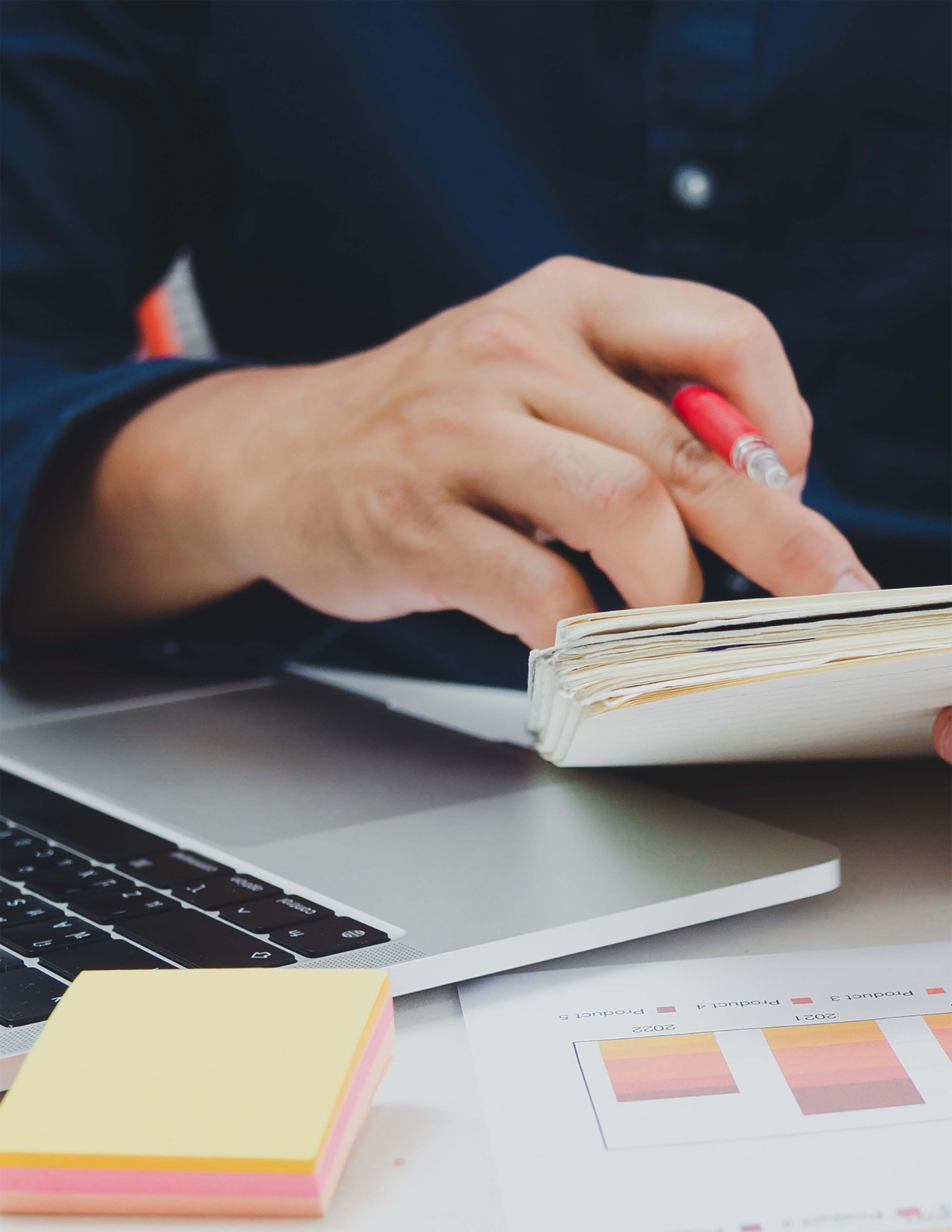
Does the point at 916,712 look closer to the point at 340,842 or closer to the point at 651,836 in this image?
the point at 651,836

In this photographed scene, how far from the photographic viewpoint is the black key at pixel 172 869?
0.35 metres

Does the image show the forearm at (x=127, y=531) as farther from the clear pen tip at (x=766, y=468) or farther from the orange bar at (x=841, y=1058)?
the orange bar at (x=841, y=1058)

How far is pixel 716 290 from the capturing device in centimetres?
44

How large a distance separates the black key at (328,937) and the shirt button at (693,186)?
0.50m

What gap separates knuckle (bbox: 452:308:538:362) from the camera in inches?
18.6

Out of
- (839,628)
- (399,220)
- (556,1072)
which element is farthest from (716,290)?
(399,220)

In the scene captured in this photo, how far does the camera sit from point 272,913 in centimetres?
33

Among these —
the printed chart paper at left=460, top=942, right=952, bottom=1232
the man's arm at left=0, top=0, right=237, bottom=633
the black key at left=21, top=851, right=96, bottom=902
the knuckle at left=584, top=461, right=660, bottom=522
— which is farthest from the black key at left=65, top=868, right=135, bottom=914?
the man's arm at left=0, top=0, right=237, bottom=633

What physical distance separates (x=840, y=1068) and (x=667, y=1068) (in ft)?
0.14

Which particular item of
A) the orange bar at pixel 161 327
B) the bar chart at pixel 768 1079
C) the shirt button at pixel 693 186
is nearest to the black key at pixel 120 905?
the bar chart at pixel 768 1079

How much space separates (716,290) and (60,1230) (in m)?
0.37

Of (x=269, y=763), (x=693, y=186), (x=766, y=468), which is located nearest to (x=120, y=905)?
(x=269, y=763)

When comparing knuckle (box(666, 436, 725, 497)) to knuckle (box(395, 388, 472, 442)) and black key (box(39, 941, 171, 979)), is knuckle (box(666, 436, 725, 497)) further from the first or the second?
black key (box(39, 941, 171, 979))

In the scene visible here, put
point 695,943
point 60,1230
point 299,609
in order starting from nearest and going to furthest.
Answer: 1. point 60,1230
2. point 695,943
3. point 299,609
